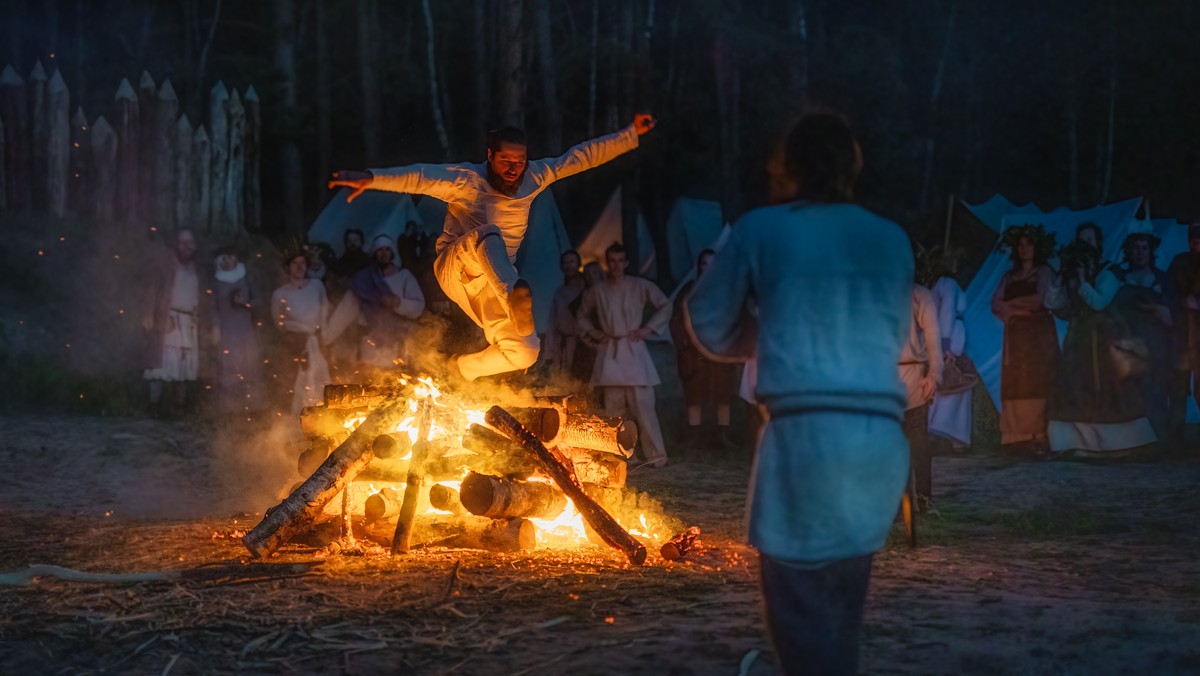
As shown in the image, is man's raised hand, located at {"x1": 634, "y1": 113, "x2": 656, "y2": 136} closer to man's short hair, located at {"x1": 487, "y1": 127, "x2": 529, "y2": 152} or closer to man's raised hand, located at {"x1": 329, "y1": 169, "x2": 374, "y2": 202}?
man's short hair, located at {"x1": 487, "y1": 127, "x2": 529, "y2": 152}

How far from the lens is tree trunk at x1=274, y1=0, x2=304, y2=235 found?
69.6ft

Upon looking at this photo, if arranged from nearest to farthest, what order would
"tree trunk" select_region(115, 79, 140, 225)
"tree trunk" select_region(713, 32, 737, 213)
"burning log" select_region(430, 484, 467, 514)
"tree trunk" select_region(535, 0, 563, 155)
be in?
"burning log" select_region(430, 484, 467, 514)
"tree trunk" select_region(115, 79, 140, 225)
"tree trunk" select_region(535, 0, 563, 155)
"tree trunk" select_region(713, 32, 737, 213)

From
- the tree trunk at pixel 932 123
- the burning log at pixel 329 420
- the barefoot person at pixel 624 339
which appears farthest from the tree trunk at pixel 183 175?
the tree trunk at pixel 932 123

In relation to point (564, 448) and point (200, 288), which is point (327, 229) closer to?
point (200, 288)

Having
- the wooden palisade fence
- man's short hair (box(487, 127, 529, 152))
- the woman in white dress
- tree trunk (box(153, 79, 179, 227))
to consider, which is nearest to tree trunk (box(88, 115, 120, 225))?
the wooden palisade fence

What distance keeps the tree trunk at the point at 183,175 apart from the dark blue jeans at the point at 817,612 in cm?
1261

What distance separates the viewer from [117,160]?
14133 millimetres

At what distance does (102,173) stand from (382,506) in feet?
29.3

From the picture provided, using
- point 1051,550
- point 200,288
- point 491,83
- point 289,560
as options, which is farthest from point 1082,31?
point 289,560

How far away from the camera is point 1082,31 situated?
35.4 metres

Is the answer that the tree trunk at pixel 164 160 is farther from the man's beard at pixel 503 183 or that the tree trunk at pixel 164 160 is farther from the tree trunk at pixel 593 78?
the tree trunk at pixel 593 78

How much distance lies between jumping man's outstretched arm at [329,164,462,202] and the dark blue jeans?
399 cm

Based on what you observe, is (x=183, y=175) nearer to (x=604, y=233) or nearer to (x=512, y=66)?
(x=512, y=66)

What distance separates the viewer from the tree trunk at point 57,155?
1388 centimetres
